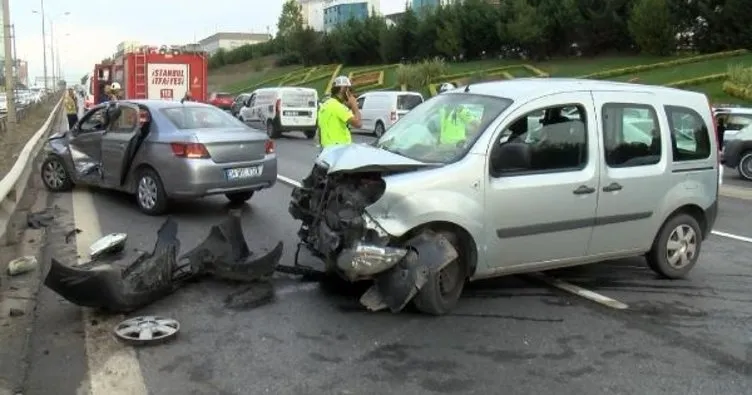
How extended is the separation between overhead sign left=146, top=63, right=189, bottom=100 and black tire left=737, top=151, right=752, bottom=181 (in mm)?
17415

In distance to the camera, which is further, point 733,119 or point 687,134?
point 733,119

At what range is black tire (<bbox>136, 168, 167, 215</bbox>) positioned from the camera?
9.61 m

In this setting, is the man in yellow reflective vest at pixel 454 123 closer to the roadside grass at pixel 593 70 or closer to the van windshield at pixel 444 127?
the van windshield at pixel 444 127

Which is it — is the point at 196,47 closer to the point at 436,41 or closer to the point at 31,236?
the point at 31,236

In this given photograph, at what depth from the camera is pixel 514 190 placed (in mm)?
5625

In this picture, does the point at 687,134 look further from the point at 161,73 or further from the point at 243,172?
the point at 161,73

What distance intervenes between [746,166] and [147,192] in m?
12.2

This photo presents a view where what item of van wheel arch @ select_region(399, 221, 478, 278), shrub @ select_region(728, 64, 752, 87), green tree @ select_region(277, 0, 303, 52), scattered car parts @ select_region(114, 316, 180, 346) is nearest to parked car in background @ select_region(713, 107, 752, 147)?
van wheel arch @ select_region(399, 221, 478, 278)

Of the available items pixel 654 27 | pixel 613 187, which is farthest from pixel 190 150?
pixel 654 27

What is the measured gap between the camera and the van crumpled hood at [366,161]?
5.47 m

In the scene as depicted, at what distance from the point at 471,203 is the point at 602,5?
→ 59027mm

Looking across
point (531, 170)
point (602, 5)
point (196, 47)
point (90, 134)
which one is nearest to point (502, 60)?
point (602, 5)

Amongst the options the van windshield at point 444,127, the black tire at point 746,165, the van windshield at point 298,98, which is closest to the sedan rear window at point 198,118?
the van windshield at point 444,127

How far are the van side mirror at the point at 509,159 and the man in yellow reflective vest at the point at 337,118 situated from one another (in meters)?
3.14
